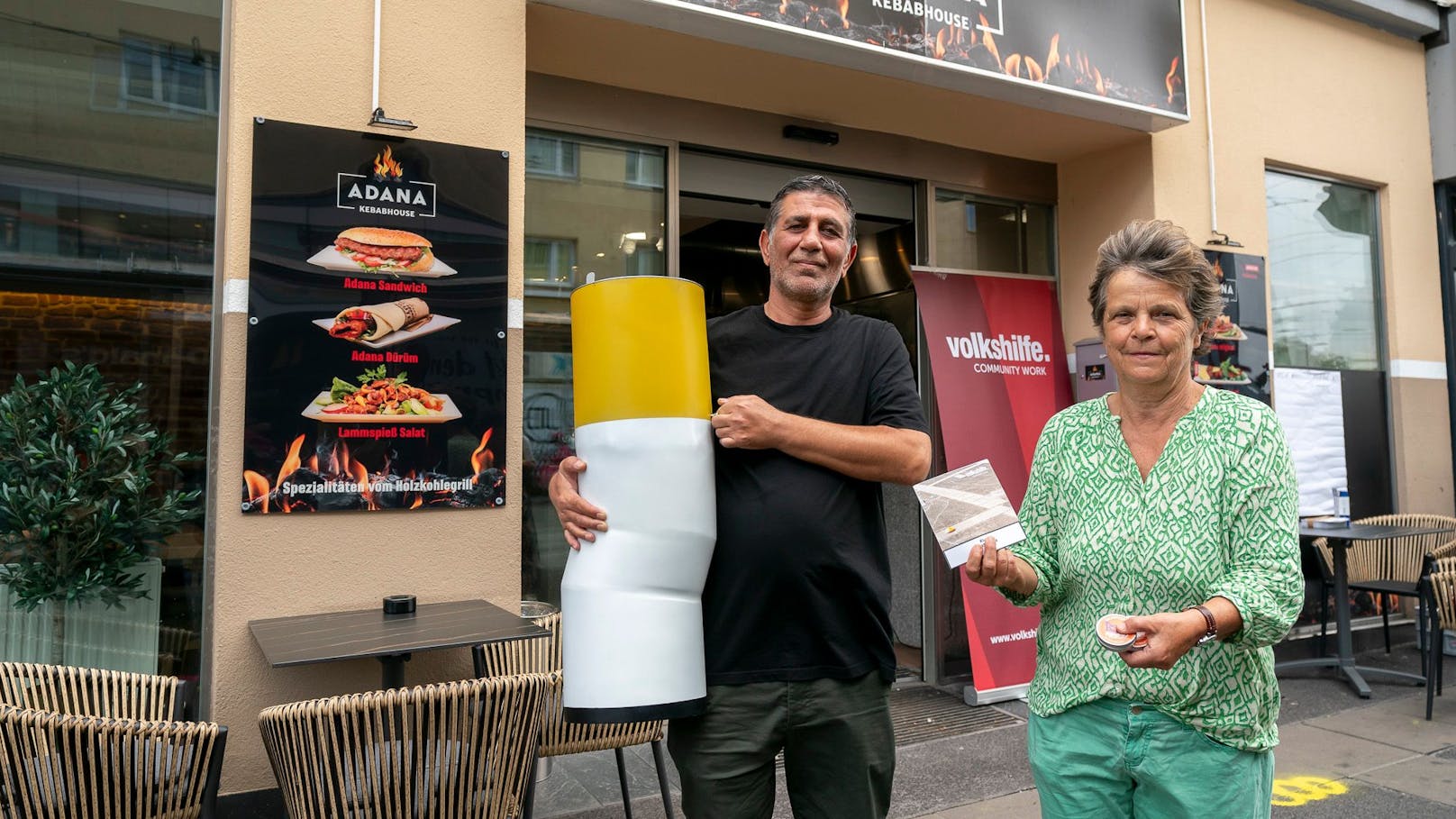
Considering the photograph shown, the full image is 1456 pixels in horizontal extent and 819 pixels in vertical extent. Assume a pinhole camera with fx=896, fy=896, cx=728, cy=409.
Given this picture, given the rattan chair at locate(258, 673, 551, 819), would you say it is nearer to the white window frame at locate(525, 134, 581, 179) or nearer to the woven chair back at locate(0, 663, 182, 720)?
the woven chair back at locate(0, 663, 182, 720)

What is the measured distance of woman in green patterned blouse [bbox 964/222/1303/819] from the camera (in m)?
1.53

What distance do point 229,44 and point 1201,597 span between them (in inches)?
140

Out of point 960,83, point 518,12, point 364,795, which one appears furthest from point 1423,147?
point 364,795

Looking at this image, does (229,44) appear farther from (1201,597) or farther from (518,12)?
(1201,597)

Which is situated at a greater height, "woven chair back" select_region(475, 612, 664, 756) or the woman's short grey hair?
the woman's short grey hair

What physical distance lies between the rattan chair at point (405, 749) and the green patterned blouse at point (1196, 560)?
1380mm

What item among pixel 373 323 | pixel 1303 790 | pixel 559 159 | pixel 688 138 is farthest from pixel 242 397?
pixel 1303 790

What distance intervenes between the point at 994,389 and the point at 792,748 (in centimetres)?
372

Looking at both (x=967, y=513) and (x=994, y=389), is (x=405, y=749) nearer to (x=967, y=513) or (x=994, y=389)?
(x=967, y=513)

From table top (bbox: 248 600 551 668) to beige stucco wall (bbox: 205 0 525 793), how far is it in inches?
5.3

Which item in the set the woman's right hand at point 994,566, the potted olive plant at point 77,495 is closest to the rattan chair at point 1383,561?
the woman's right hand at point 994,566

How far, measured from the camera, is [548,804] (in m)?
3.64

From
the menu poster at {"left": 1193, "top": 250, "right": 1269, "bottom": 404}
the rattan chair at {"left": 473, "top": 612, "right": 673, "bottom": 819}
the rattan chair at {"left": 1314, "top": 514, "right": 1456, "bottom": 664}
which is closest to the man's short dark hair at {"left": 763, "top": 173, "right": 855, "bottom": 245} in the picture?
the rattan chair at {"left": 473, "top": 612, "right": 673, "bottom": 819}

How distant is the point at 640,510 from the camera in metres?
1.55
